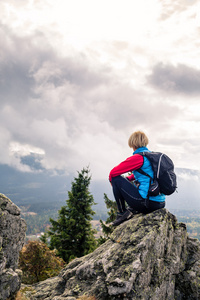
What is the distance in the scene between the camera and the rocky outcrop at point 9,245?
20.7ft

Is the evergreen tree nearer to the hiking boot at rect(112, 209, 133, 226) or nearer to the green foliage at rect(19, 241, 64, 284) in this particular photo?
the green foliage at rect(19, 241, 64, 284)

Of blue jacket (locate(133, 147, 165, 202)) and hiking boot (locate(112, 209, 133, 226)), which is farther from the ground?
blue jacket (locate(133, 147, 165, 202))

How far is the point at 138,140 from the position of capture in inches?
272

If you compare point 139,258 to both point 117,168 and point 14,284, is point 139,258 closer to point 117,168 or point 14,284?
point 117,168

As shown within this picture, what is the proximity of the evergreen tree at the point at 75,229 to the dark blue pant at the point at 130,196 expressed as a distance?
17264 millimetres

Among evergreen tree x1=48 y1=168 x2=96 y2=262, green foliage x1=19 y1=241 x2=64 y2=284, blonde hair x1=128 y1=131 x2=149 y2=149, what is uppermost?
blonde hair x1=128 y1=131 x2=149 y2=149

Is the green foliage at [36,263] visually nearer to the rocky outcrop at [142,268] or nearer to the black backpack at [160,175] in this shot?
the rocky outcrop at [142,268]

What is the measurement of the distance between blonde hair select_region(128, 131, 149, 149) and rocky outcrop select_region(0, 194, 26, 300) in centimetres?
522

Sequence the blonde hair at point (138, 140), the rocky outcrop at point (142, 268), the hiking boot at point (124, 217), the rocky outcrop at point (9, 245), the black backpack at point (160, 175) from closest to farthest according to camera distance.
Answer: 1. the rocky outcrop at point (142, 268)
2. the rocky outcrop at point (9, 245)
3. the black backpack at point (160, 175)
4. the blonde hair at point (138, 140)
5. the hiking boot at point (124, 217)

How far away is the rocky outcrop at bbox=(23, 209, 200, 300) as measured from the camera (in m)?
5.30

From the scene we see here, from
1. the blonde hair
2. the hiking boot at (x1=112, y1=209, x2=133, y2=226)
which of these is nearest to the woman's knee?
the blonde hair

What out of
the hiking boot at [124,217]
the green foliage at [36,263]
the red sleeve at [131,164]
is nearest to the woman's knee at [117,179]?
the red sleeve at [131,164]

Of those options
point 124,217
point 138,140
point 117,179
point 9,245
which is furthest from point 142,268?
point 9,245

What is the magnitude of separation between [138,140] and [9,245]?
6116 millimetres
